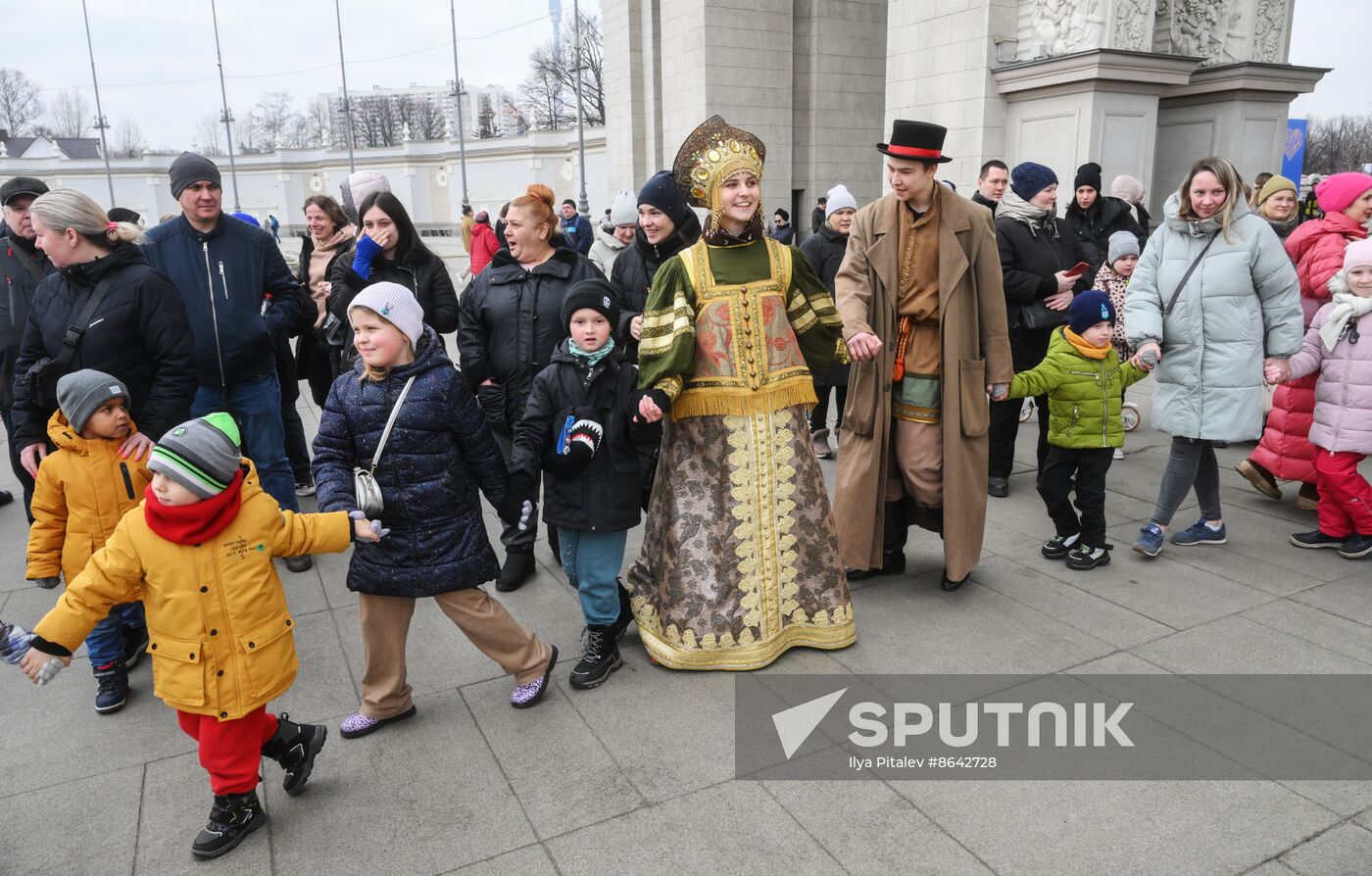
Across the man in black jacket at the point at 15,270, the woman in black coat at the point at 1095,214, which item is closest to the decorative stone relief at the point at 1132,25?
the woman in black coat at the point at 1095,214

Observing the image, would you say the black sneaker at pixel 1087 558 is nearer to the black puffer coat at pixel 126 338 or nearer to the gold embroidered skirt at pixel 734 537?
the gold embroidered skirt at pixel 734 537

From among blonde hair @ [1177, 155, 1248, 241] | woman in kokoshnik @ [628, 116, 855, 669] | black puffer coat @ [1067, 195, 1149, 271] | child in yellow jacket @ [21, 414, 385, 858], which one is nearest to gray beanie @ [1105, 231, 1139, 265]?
black puffer coat @ [1067, 195, 1149, 271]

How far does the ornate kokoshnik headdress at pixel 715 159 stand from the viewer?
390 cm

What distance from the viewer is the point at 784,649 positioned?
4211mm

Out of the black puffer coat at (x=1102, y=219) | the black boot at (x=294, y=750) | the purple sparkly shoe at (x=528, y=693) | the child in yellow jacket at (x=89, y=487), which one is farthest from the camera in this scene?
the black puffer coat at (x=1102, y=219)

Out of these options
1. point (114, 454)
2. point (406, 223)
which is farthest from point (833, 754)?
point (406, 223)

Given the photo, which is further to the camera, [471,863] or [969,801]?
[969,801]

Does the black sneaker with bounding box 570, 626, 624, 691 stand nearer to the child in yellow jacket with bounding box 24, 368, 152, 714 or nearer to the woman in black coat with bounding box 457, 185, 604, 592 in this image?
the woman in black coat with bounding box 457, 185, 604, 592

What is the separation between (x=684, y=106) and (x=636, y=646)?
1622cm

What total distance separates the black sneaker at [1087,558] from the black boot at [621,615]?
8.00ft

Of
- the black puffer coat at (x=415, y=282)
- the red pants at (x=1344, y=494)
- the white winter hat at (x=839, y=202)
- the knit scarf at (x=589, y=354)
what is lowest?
the red pants at (x=1344, y=494)

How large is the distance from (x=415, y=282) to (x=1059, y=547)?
12.6 feet

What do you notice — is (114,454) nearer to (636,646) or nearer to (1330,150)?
(636,646)

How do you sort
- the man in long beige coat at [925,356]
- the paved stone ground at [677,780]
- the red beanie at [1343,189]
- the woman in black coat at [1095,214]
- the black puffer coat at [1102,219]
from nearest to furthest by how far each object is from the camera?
the paved stone ground at [677,780], the man in long beige coat at [925,356], the red beanie at [1343,189], the woman in black coat at [1095,214], the black puffer coat at [1102,219]
